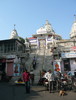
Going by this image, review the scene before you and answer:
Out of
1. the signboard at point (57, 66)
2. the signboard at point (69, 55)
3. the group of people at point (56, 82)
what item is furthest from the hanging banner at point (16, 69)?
the group of people at point (56, 82)

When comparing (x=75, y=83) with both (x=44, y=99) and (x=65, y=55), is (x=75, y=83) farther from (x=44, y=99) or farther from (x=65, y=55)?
(x=65, y=55)

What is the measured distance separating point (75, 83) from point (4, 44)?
18.5 m

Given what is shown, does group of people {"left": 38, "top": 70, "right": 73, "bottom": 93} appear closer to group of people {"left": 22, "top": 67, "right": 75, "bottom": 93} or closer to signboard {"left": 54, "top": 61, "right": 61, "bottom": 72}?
group of people {"left": 22, "top": 67, "right": 75, "bottom": 93}

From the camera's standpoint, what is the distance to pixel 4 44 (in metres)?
26.3

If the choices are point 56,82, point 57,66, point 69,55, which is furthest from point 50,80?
point 69,55

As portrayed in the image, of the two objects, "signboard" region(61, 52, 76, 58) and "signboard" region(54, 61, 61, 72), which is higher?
"signboard" region(61, 52, 76, 58)

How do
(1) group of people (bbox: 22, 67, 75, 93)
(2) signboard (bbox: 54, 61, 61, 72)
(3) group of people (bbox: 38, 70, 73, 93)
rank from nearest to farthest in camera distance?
1. (1) group of people (bbox: 22, 67, 75, 93)
2. (3) group of people (bbox: 38, 70, 73, 93)
3. (2) signboard (bbox: 54, 61, 61, 72)

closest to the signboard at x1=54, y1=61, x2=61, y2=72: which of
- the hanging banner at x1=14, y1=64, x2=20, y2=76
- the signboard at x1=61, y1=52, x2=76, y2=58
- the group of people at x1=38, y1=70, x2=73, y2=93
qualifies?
the signboard at x1=61, y1=52, x2=76, y2=58

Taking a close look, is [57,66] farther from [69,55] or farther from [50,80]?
[50,80]

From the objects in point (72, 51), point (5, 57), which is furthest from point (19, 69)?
point (72, 51)

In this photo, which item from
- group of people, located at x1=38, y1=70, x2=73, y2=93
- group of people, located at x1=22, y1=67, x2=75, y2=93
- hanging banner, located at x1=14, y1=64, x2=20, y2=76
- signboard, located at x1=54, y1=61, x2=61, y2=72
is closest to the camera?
group of people, located at x1=22, y1=67, x2=75, y2=93

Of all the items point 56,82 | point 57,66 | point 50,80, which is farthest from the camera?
point 57,66

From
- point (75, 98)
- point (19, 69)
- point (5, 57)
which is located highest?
point (5, 57)

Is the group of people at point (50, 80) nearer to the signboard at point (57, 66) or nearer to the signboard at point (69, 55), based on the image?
the signboard at point (57, 66)
